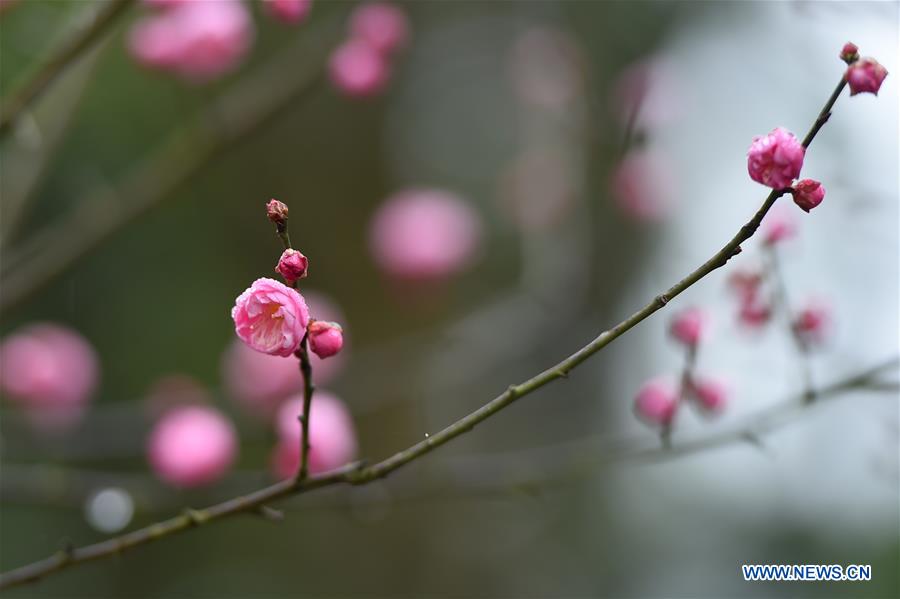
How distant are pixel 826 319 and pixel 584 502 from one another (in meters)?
2.18

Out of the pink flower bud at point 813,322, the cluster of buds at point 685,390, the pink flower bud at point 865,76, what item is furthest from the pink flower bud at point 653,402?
the pink flower bud at point 865,76

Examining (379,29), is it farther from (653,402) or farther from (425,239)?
(425,239)

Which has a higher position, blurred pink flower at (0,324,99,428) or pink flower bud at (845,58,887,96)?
blurred pink flower at (0,324,99,428)

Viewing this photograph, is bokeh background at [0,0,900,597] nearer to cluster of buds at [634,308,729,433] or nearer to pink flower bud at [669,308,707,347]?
Result: cluster of buds at [634,308,729,433]

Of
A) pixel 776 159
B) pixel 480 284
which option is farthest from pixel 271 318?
pixel 480 284

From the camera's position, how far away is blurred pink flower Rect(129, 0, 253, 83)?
4.55ft

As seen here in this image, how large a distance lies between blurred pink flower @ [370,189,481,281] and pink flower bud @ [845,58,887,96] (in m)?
1.50

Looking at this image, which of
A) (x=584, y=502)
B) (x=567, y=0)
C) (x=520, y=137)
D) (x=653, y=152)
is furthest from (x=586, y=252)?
(x=584, y=502)

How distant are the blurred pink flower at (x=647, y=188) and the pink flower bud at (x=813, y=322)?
759 mm

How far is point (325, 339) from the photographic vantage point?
0.62 meters

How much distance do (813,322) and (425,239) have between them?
3.76 feet

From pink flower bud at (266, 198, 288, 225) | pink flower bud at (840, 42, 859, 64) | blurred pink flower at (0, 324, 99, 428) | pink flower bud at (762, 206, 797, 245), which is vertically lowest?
pink flower bud at (266, 198, 288, 225)

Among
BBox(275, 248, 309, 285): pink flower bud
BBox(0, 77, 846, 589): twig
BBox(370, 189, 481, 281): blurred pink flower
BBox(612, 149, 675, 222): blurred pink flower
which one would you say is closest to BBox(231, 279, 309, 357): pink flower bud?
BBox(275, 248, 309, 285): pink flower bud

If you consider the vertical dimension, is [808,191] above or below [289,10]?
below
